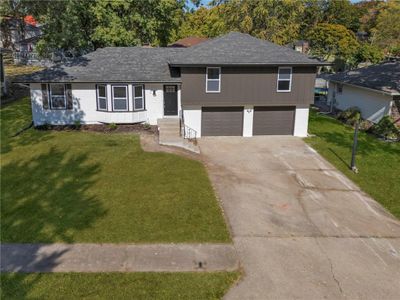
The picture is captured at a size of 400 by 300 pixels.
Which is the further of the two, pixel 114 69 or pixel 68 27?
pixel 68 27

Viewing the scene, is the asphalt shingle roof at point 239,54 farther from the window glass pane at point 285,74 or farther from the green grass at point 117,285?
the green grass at point 117,285

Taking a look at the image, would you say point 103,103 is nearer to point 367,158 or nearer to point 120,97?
point 120,97

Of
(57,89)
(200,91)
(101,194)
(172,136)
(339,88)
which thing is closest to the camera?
(101,194)

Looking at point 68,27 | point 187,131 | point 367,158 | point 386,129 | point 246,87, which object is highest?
point 68,27

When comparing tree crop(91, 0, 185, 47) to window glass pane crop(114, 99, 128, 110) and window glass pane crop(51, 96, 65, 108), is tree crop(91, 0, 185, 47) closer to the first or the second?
window glass pane crop(51, 96, 65, 108)

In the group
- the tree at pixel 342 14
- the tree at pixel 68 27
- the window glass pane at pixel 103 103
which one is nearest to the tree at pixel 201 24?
the tree at pixel 68 27

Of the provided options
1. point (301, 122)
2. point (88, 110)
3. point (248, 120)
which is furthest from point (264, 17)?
point (88, 110)

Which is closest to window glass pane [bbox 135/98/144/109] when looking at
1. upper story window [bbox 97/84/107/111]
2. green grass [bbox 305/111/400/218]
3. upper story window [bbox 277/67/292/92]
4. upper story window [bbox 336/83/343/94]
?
upper story window [bbox 97/84/107/111]
